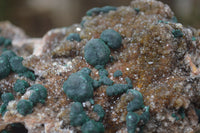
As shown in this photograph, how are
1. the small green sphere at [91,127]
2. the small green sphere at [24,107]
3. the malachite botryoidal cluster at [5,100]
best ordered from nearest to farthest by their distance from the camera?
the small green sphere at [91,127]
the small green sphere at [24,107]
the malachite botryoidal cluster at [5,100]

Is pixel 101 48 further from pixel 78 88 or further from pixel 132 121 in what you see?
pixel 132 121

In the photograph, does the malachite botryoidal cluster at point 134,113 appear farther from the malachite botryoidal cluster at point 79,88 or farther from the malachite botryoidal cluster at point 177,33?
the malachite botryoidal cluster at point 177,33

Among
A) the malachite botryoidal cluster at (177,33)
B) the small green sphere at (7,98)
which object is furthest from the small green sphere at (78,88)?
the malachite botryoidal cluster at (177,33)

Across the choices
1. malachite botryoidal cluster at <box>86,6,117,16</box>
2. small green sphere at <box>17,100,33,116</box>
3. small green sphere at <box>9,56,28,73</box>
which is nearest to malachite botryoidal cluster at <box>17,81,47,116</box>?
small green sphere at <box>17,100,33,116</box>

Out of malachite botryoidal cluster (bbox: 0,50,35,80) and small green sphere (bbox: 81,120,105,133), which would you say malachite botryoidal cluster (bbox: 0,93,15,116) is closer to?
malachite botryoidal cluster (bbox: 0,50,35,80)

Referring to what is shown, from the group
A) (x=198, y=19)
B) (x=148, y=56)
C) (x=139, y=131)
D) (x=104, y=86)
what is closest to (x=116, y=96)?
(x=104, y=86)

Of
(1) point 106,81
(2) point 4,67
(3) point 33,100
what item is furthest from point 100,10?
(3) point 33,100
